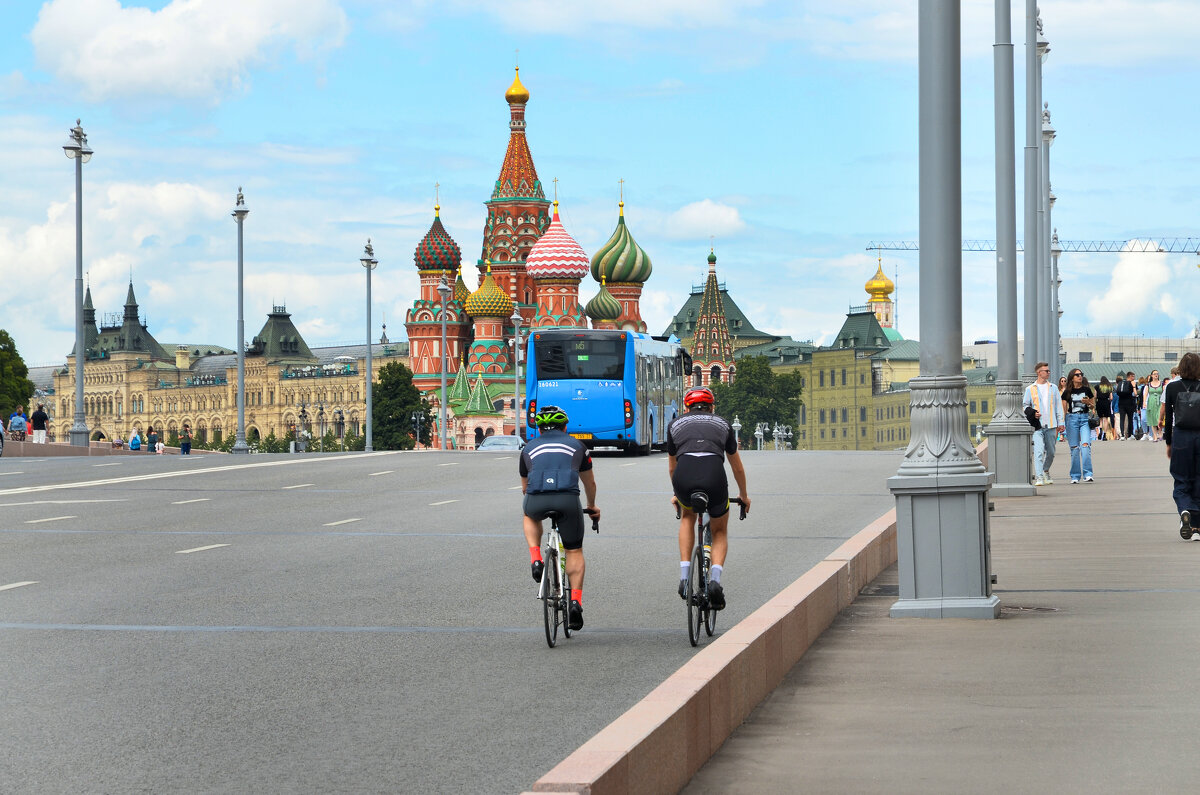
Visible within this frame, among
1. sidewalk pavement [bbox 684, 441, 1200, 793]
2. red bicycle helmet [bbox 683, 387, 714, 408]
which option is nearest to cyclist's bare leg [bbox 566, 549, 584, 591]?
red bicycle helmet [bbox 683, 387, 714, 408]

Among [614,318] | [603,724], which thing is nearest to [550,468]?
[603,724]

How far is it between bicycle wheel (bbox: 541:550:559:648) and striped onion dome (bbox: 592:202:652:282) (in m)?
141

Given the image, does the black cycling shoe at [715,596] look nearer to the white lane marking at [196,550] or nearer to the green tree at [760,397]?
the white lane marking at [196,550]

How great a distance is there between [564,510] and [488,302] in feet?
439

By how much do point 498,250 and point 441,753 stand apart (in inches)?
5548

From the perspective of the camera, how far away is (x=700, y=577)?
10562 mm

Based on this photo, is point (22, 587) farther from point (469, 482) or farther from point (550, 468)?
point (469, 482)

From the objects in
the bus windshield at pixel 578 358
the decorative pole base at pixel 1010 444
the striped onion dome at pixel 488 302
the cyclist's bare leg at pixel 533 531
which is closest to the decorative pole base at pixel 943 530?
the cyclist's bare leg at pixel 533 531

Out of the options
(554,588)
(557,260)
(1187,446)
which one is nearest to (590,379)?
(1187,446)

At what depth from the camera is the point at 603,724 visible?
7996 millimetres

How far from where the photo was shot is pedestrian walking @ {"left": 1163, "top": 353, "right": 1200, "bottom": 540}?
16.0m

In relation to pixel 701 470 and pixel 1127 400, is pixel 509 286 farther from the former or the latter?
pixel 701 470

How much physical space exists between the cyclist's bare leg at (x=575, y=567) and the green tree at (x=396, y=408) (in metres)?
126

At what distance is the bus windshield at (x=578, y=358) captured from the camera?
39.8 metres
